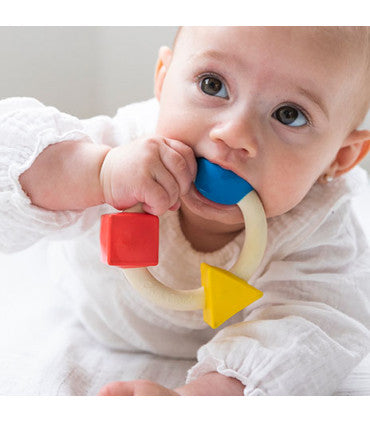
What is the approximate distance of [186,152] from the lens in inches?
26.2

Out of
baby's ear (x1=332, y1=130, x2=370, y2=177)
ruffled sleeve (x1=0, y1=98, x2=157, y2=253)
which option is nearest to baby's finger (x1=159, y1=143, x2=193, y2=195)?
ruffled sleeve (x1=0, y1=98, x2=157, y2=253)

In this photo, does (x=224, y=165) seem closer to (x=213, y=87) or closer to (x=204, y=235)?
(x=213, y=87)

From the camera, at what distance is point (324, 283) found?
0.81m

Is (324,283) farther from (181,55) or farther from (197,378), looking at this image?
(181,55)

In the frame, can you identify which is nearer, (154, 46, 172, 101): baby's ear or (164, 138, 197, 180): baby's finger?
(164, 138, 197, 180): baby's finger

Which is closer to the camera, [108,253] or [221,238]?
[108,253]

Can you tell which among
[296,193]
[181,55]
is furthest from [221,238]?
[181,55]

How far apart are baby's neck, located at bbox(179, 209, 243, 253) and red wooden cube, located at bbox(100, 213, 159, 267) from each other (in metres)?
0.21

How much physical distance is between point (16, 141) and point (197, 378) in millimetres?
324

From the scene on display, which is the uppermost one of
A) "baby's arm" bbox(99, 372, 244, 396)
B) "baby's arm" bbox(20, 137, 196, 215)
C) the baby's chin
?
"baby's arm" bbox(20, 137, 196, 215)

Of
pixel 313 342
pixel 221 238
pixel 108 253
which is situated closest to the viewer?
pixel 108 253

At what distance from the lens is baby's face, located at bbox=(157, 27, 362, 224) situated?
666mm

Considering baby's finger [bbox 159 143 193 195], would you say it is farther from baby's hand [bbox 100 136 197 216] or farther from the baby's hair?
the baby's hair

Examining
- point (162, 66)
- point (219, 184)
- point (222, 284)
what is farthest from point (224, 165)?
point (162, 66)
